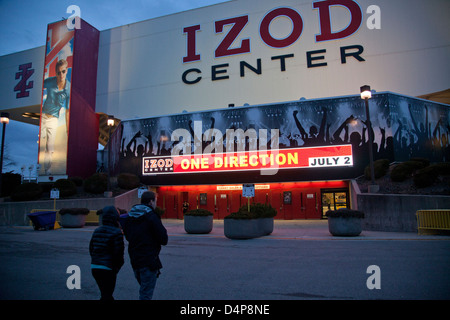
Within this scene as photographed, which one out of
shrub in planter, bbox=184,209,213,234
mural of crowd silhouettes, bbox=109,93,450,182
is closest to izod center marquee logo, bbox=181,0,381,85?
mural of crowd silhouettes, bbox=109,93,450,182

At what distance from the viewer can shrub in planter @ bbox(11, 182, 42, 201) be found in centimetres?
2531

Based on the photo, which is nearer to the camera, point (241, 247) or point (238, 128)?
point (241, 247)

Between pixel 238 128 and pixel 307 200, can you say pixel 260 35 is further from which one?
pixel 307 200

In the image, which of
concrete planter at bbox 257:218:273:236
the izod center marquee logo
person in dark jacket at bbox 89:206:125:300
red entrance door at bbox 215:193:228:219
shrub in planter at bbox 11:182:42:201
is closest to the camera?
person in dark jacket at bbox 89:206:125:300

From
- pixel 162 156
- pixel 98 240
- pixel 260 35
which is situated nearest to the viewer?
pixel 98 240

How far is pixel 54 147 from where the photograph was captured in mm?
32844

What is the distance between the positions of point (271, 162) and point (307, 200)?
431 cm

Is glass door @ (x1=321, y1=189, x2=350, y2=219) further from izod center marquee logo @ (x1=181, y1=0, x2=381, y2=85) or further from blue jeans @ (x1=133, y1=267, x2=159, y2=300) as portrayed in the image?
blue jeans @ (x1=133, y1=267, x2=159, y2=300)

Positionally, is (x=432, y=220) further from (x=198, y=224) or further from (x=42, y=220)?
(x=42, y=220)

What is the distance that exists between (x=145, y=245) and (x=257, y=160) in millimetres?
21361

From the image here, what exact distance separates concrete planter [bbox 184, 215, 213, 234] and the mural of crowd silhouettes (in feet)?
34.1
